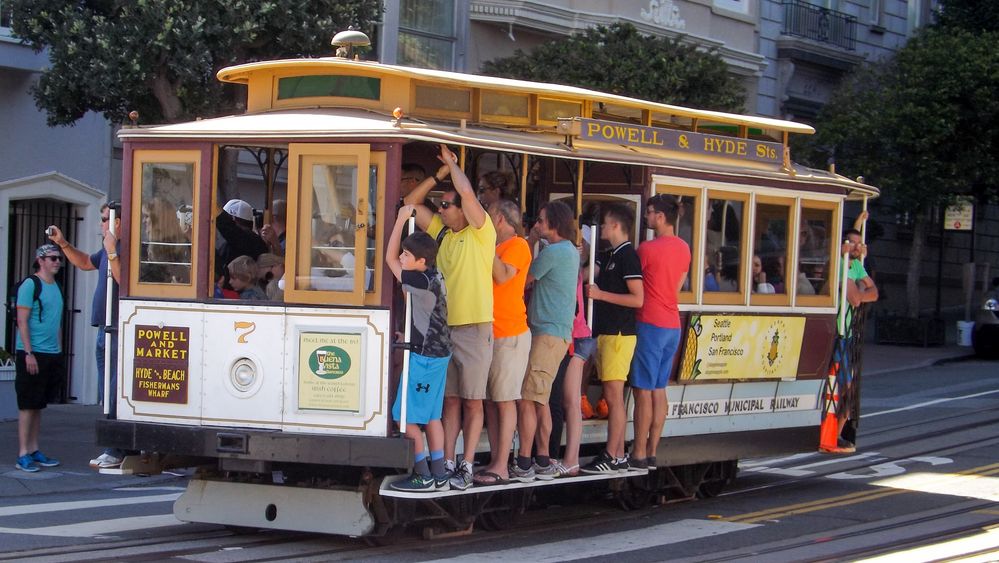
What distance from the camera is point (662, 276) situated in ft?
33.0

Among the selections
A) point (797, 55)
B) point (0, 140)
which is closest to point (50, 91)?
point (0, 140)

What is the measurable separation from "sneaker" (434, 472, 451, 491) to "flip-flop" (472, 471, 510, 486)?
34 cm

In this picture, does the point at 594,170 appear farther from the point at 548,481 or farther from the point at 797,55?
the point at 797,55

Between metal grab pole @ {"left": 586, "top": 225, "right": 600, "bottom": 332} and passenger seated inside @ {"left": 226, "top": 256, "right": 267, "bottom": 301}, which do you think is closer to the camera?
passenger seated inside @ {"left": 226, "top": 256, "right": 267, "bottom": 301}

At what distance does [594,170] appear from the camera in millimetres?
10461

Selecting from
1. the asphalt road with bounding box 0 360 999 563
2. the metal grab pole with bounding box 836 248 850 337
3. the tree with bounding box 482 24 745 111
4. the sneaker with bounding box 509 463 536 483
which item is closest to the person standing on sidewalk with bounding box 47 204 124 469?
the asphalt road with bounding box 0 360 999 563

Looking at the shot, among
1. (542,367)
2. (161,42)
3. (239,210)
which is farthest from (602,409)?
(161,42)

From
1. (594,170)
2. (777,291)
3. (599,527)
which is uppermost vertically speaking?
(594,170)

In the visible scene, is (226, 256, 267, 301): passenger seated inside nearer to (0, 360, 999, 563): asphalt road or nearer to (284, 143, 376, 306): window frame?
(284, 143, 376, 306): window frame

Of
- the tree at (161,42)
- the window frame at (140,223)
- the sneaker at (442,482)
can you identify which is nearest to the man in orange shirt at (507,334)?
the sneaker at (442,482)

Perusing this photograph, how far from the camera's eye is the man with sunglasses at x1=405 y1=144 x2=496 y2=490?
8578mm

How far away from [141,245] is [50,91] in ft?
18.1

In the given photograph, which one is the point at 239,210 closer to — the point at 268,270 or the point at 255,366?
the point at 268,270

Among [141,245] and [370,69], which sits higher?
[370,69]
